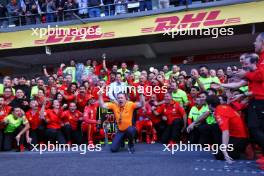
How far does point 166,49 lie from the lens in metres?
17.1

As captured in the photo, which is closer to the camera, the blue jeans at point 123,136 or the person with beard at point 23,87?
the blue jeans at point 123,136

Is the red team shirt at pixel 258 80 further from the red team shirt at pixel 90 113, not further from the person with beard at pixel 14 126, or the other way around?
the person with beard at pixel 14 126

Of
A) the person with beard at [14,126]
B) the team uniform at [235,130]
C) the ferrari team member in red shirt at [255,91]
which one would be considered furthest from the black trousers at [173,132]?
the person with beard at [14,126]

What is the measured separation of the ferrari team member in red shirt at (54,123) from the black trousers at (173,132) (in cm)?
258

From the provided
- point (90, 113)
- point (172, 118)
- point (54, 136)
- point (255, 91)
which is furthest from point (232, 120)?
point (54, 136)

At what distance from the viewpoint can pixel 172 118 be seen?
30.3ft

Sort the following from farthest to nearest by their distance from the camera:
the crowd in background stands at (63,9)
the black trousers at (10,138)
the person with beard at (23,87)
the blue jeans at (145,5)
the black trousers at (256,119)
→ the crowd in background stands at (63,9) → the blue jeans at (145,5) → the person with beard at (23,87) → the black trousers at (10,138) → the black trousers at (256,119)

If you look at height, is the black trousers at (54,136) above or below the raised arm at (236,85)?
below

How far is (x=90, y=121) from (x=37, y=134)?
4.92 feet

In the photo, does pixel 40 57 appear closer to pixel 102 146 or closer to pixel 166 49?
pixel 166 49

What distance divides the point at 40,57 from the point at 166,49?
6202 millimetres

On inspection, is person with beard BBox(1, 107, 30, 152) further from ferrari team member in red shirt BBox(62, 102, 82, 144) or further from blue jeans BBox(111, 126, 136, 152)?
blue jeans BBox(111, 126, 136, 152)

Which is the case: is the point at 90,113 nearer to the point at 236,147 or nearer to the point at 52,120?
the point at 52,120

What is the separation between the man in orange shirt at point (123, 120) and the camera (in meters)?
8.15
